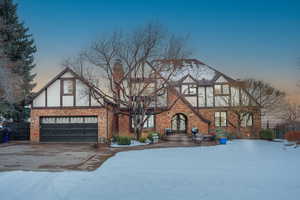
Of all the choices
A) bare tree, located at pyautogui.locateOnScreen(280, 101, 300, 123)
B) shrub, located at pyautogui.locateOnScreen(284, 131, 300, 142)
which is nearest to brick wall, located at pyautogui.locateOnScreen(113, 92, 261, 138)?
bare tree, located at pyautogui.locateOnScreen(280, 101, 300, 123)

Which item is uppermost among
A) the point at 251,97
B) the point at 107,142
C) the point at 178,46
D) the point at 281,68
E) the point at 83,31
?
the point at 83,31

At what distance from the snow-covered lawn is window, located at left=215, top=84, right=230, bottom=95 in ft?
37.5

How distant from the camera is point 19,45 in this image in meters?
19.1

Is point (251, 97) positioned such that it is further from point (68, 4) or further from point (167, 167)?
point (68, 4)

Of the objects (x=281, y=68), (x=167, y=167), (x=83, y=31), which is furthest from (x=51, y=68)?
(x=281, y=68)

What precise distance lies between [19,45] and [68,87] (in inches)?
346

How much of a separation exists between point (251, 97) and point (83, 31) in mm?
15728

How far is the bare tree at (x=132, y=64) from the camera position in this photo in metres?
14.9

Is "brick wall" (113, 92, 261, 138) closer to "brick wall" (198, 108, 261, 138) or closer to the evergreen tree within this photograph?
"brick wall" (198, 108, 261, 138)

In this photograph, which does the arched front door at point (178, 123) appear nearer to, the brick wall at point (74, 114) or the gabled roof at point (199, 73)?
the gabled roof at point (199, 73)

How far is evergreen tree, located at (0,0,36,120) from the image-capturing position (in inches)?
705

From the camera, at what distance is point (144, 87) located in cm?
1508

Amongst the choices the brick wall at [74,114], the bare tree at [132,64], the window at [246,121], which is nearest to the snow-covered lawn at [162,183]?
the brick wall at [74,114]

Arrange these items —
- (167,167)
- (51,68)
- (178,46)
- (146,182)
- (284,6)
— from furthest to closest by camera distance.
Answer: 1. (51,68)
2. (178,46)
3. (284,6)
4. (167,167)
5. (146,182)
